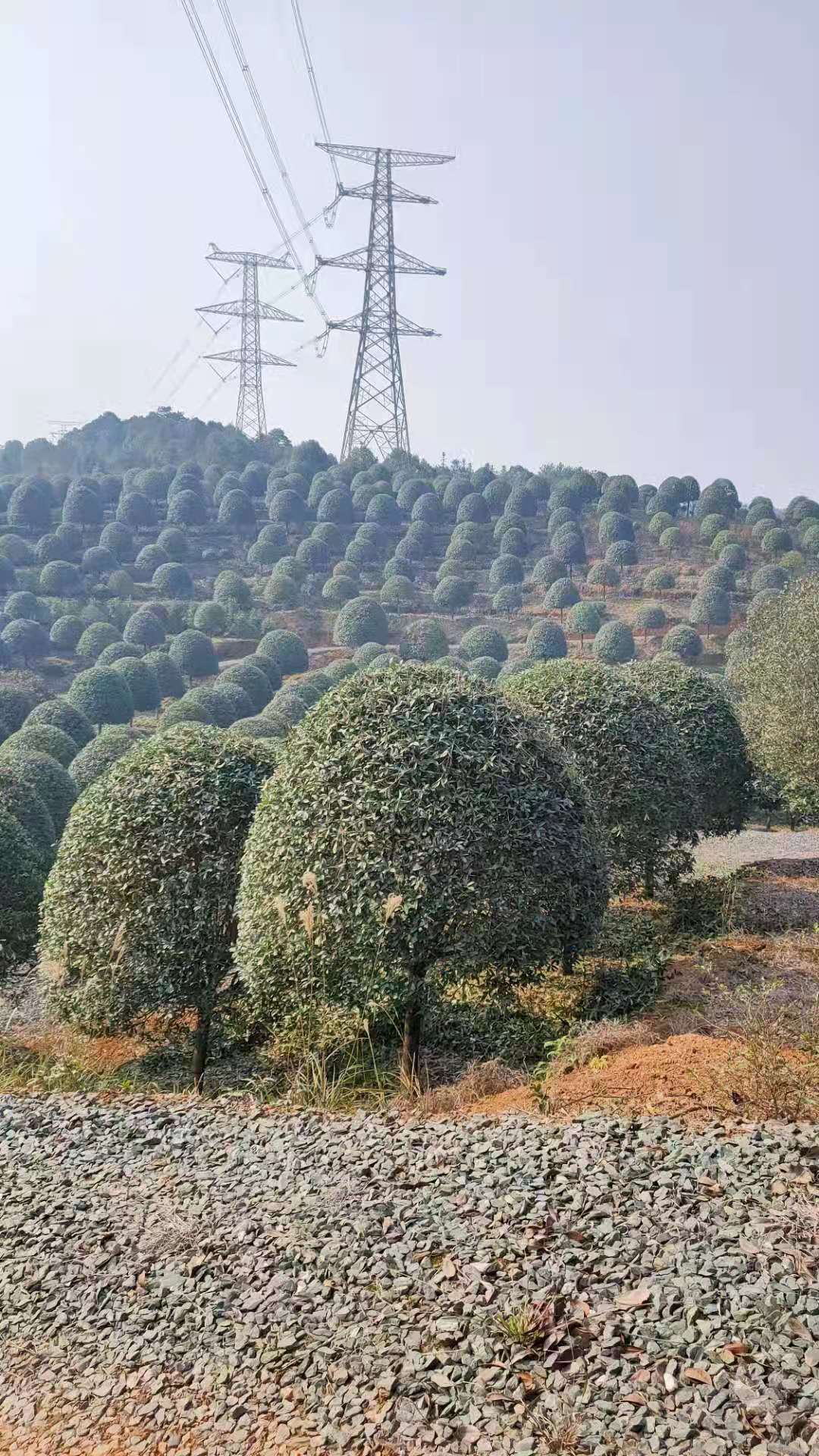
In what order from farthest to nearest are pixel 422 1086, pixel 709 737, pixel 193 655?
pixel 193 655
pixel 709 737
pixel 422 1086

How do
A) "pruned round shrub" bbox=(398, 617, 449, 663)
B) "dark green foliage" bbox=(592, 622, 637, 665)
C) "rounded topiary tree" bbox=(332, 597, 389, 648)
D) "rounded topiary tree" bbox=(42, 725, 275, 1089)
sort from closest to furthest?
"rounded topiary tree" bbox=(42, 725, 275, 1089), "dark green foliage" bbox=(592, 622, 637, 665), "pruned round shrub" bbox=(398, 617, 449, 663), "rounded topiary tree" bbox=(332, 597, 389, 648)

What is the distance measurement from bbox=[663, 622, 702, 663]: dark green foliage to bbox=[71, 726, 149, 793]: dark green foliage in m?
23.0

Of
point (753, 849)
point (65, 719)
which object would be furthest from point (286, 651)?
point (753, 849)

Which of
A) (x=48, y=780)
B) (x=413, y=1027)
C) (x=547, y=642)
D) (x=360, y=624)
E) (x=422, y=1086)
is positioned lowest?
(x=422, y=1086)

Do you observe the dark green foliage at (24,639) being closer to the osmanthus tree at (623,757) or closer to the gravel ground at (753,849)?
the gravel ground at (753,849)

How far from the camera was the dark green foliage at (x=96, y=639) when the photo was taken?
4141 centimetres

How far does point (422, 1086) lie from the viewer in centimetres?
772

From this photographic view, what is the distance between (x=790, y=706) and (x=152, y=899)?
1225cm

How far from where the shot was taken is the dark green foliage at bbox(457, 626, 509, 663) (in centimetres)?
4147

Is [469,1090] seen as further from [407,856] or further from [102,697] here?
[102,697]

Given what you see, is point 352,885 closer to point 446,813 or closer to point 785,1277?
point 446,813

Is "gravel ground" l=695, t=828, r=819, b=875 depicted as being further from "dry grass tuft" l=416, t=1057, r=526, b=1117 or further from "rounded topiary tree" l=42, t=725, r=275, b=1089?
"dry grass tuft" l=416, t=1057, r=526, b=1117

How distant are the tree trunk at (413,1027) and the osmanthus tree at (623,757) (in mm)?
4065

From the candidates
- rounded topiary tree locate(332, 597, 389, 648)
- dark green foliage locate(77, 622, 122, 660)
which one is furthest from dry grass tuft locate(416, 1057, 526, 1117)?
rounded topiary tree locate(332, 597, 389, 648)
